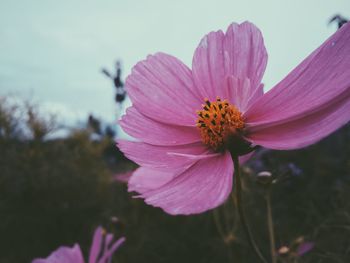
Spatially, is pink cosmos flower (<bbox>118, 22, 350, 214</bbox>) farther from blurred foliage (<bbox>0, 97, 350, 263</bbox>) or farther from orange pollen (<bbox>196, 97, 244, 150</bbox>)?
blurred foliage (<bbox>0, 97, 350, 263</bbox>)

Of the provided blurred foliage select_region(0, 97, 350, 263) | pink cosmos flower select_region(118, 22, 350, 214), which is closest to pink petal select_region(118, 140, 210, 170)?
pink cosmos flower select_region(118, 22, 350, 214)

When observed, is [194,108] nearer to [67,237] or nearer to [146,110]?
[146,110]

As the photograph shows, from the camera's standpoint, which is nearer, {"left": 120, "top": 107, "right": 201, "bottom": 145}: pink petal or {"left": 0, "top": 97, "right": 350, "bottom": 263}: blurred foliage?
{"left": 120, "top": 107, "right": 201, "bottom": 145}: pink petal

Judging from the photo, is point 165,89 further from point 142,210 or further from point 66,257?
point 142,210

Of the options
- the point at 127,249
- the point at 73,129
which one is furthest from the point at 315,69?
the point at 73,129

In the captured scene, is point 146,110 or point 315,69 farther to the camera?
point 146,110
